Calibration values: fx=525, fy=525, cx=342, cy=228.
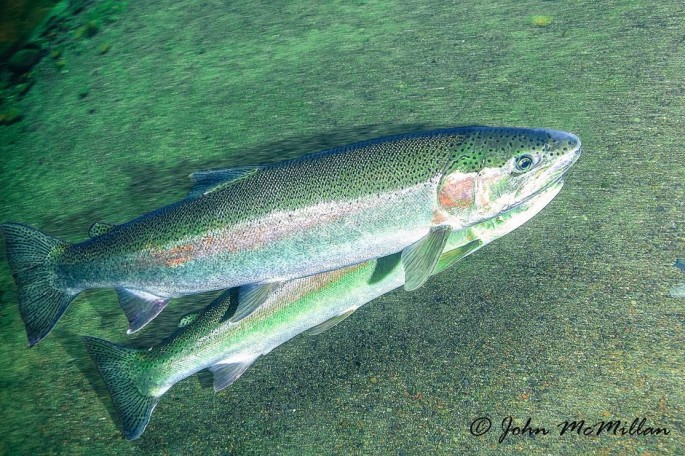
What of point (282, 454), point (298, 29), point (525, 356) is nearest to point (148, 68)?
point (298, 29)

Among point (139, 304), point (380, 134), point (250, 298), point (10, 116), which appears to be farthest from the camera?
point (10, 116)

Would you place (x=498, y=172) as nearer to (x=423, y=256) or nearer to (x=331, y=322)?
(x=423, y=256)

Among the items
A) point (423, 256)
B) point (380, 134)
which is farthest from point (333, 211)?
point (380, 134)

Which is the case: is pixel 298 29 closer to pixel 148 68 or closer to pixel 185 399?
pixel 148 68

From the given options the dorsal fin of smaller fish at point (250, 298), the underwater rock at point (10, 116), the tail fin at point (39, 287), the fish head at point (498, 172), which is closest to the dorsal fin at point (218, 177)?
the dorsal fin of smaller fish at point (250, 298)

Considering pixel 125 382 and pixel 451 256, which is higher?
pixel 451 256
